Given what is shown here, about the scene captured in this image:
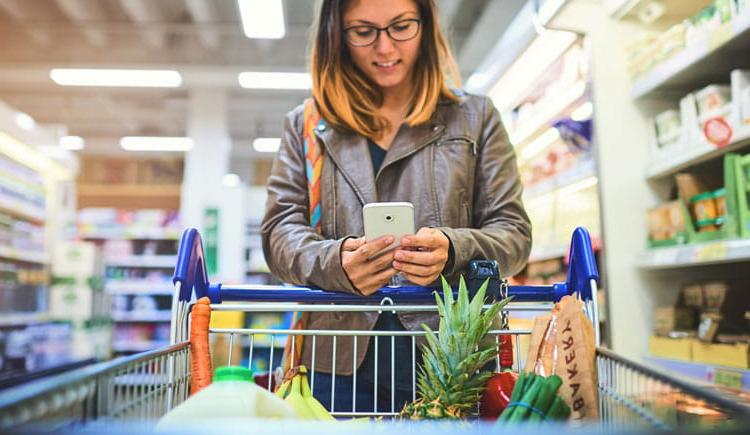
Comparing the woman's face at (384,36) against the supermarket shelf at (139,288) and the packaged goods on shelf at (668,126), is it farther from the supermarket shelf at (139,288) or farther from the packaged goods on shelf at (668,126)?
the supermarket shelf at (139,288)

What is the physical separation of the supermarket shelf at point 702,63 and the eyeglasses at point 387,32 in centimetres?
128

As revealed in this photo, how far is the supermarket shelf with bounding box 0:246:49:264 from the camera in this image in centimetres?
513

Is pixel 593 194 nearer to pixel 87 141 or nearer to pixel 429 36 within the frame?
pixel 429 36

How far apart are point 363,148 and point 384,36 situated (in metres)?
0.25

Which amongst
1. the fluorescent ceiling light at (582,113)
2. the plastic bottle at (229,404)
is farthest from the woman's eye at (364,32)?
the fluorescent ceiling light at (582,113)

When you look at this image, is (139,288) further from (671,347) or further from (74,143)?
(671,347)

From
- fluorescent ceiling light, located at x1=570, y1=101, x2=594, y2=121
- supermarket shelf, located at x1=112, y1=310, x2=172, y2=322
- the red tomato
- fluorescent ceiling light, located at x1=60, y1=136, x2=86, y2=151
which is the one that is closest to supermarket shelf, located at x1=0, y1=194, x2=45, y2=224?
supermarket shelf, located at x1=112, y1=310, x2=172, y2=322

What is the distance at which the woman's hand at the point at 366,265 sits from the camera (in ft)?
3.47

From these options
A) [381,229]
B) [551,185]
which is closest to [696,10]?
[551,185]

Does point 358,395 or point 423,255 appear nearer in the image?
point 423,255

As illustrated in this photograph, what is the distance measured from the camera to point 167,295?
8.49m

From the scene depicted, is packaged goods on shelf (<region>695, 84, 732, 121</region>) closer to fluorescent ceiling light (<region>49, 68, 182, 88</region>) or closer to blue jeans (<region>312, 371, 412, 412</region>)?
blue jeans (<region>312, 371, 412, 412</region>)

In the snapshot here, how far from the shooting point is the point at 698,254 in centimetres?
219

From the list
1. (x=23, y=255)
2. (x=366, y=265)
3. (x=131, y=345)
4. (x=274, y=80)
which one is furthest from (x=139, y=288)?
(x=366, y=265)
